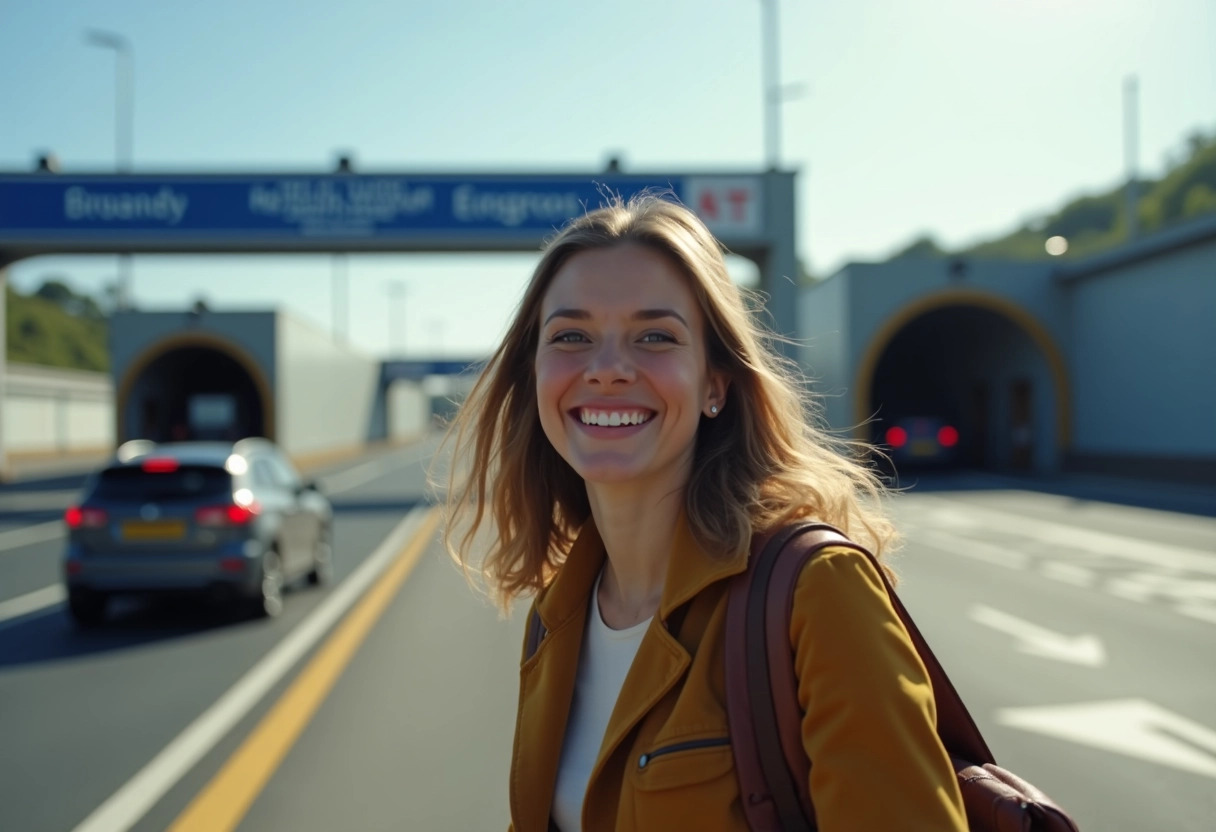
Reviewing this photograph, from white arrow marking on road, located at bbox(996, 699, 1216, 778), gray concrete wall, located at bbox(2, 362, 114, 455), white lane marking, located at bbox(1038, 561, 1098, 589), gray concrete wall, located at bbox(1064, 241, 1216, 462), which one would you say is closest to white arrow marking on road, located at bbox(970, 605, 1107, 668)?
white arrow marking on road, located at bbox(996, 699, 1216, 778)

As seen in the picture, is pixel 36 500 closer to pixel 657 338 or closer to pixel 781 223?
pixel 781 223

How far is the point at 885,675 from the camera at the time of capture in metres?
1.55

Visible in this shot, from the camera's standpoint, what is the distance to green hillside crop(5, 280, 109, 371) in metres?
82.6

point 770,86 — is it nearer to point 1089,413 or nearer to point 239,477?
point 1089,413

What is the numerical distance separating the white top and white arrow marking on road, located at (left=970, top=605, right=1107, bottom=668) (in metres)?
Answer: 5.59

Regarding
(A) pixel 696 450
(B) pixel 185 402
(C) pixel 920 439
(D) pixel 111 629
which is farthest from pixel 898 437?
(B) pixel 185 402

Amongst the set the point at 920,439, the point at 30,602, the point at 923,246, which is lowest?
the point at 30,602

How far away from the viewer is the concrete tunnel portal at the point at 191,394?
117ft

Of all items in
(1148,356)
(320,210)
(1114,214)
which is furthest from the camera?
(1114,214)

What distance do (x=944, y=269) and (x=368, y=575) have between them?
21188 millimetres

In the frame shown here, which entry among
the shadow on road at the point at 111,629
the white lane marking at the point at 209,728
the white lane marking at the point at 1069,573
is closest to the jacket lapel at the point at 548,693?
the white lane marking at the point at 209,728

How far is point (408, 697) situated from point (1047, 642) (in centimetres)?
456

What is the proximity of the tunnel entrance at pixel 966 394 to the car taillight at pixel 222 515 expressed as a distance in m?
20.8

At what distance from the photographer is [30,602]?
10.3 m
